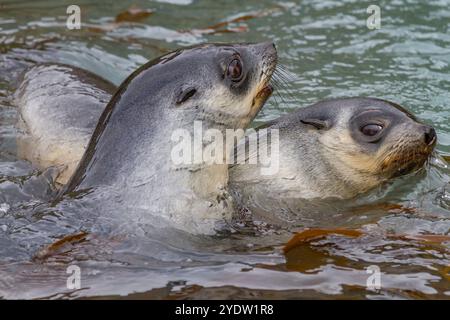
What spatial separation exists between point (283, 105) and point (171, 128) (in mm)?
2527

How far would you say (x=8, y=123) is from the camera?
7113mm

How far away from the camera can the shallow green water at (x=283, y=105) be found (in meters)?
4.08

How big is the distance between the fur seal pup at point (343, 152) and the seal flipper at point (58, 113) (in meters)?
1.36

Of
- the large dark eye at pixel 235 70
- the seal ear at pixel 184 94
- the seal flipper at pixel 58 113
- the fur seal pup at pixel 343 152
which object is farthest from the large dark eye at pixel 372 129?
the seal flipper at pixel 58 113

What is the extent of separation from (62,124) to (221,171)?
1.96 m

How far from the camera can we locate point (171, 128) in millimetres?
4973

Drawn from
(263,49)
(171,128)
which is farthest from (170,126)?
(263,49)

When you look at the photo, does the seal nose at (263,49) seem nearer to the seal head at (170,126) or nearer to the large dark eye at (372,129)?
the seal head at (170,126)

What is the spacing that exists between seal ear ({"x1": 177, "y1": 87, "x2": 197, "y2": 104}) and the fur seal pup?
34.2 inches

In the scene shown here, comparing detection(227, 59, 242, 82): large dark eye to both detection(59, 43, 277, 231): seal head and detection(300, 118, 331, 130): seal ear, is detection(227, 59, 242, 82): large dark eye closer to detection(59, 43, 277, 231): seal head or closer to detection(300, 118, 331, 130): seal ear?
detection(59, 43, 277, 231): seal head

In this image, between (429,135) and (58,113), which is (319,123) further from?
(58,113)
